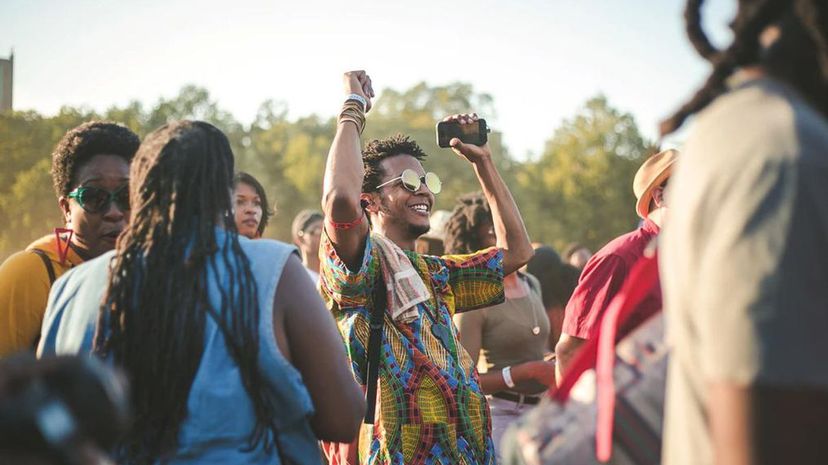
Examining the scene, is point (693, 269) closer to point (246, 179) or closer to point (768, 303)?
point (768, 303)

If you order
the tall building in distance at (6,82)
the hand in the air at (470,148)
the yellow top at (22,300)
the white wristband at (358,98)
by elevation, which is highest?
the tall building in distance at (6,82)

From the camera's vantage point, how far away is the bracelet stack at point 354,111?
3.75 metres

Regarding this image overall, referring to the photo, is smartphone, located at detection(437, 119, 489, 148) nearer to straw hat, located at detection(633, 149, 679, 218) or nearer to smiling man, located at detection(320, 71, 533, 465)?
smiling man, located at detection(320, 71, 533, 465)

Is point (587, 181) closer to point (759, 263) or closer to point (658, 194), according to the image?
point (658, 194)

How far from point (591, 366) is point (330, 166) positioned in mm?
1927

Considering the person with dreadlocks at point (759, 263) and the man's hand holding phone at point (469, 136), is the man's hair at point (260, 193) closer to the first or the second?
the man's hand holding phone at point (469, 136)

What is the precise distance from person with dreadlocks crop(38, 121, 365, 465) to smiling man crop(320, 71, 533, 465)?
1063mm

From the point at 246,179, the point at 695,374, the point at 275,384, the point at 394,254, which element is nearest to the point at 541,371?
the point at 394,254

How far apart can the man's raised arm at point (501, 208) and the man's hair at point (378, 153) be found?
366mm

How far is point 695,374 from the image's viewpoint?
4.54 ft

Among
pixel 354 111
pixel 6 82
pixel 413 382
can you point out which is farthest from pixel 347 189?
pixel 6 82

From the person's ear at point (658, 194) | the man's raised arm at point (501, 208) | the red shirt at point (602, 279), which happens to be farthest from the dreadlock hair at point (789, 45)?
the man's raised arm at point (501, 208)

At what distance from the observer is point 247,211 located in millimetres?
5637

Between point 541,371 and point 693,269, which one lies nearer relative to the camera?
point 693,269
